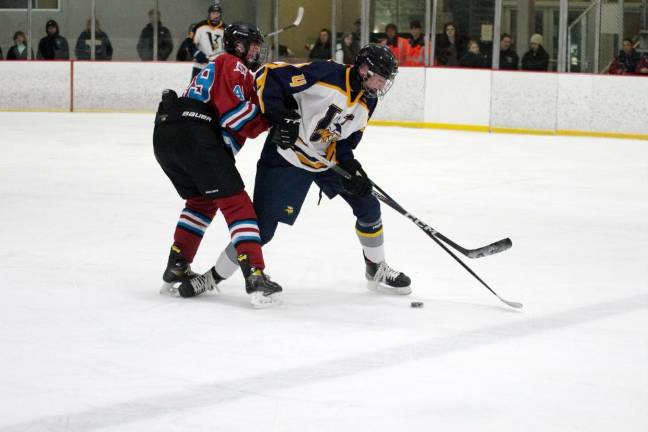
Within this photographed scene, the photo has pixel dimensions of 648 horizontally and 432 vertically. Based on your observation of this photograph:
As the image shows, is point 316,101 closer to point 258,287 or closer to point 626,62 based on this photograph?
point 258,287

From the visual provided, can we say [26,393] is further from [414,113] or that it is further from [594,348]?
[414,113]

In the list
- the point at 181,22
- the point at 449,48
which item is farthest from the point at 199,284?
the point at 181,22

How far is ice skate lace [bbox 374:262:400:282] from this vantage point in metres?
3.57

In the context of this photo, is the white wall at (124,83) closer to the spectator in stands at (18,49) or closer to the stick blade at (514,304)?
the spectator in stands at (18,49)

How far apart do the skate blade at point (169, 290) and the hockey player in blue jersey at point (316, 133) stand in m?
0.12

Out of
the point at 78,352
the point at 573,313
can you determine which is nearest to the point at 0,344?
the point at 78,352

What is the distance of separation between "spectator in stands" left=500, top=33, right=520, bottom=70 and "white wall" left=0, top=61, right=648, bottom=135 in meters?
0.20

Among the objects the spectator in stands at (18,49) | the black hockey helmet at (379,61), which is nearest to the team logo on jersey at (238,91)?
the black hockey helmet at (379,61)

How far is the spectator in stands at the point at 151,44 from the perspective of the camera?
37.3 ft

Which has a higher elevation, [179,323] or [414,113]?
[414,113]

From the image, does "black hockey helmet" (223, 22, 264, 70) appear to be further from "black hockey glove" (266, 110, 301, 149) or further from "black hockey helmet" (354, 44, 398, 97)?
"black hockey helmet" (354, 44, 398, 97)

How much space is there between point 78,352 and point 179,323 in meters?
0.41

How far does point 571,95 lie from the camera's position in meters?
9.62

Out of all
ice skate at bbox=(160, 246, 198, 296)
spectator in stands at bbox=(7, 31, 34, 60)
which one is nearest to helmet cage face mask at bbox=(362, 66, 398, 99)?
ice skate at bbox=(160, 246, 198, 296)
